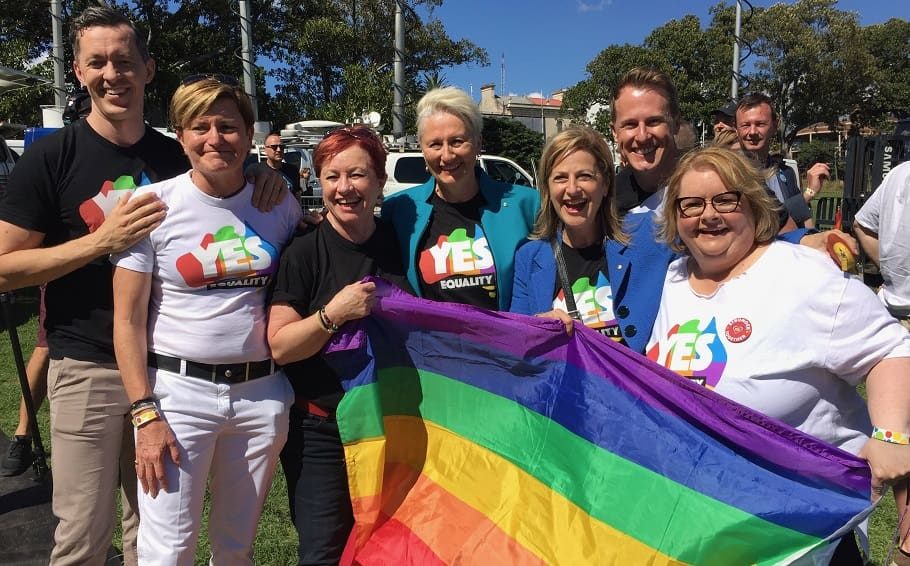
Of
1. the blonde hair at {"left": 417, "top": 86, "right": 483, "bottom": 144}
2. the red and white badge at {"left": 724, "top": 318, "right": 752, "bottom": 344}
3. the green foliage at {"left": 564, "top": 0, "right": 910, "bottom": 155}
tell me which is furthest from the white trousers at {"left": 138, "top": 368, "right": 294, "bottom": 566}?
the green foliage at {"left": 564, "top": 0, "right": 910, "bottom": 155}

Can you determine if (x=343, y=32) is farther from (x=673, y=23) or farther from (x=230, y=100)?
(x=230, y=100)

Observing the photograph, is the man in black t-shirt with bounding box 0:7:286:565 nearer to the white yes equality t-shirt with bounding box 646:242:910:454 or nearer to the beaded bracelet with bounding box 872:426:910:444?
the white yes equality t-shirt with bounding box 646:242:910:454

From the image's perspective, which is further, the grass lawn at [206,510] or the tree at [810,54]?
the tree at [810,54]

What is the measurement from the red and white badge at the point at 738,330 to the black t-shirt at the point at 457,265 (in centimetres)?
106

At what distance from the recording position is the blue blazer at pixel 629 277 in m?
2.57

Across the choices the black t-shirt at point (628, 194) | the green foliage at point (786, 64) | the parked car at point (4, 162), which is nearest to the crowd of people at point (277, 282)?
the black t-shirt at point (628, 194)

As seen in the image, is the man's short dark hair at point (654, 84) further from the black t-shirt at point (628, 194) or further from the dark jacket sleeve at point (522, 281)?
the dark jacket sleeve at point (522, 281)

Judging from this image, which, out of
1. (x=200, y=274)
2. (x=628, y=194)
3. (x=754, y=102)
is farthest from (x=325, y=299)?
(x=754, y=102)

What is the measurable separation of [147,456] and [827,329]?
2.30m

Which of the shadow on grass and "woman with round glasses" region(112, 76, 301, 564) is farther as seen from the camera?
the shadow on grass

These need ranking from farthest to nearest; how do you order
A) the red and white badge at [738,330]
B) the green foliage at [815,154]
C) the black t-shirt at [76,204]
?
the green foliage at [815,154] < the black t-shirt at [76,204] < the red and white badge at [738,330]

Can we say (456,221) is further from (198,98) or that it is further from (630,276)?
(198,98)

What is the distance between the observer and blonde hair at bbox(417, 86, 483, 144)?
2933 millimetres

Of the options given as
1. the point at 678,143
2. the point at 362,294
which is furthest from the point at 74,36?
the point at 678,143
